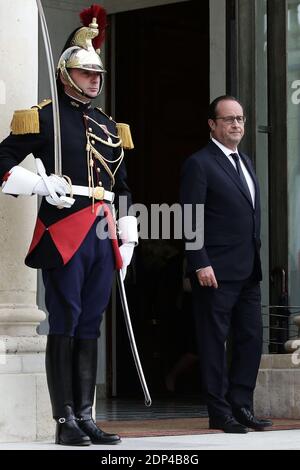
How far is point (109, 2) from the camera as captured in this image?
11.5 meters

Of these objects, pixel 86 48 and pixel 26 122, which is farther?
pixel 86 48

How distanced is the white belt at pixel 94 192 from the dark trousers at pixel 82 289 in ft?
0.47

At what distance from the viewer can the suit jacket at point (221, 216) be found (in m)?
7.67

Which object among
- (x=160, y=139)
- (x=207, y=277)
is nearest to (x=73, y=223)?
(x=207, y=277)

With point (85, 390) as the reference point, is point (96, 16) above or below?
above

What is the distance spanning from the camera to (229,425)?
752 cm

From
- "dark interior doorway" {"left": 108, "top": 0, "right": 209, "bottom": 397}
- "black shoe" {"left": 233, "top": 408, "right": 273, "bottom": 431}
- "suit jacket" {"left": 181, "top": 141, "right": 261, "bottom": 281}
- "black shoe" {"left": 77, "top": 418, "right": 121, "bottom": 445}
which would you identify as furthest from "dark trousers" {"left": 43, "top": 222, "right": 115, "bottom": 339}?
"dark interior doorway" {"left": 108, "top": 0, "right": 209, "bottom": 397}

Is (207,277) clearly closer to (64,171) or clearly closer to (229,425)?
(229,425)

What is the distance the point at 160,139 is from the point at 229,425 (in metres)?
5.25
